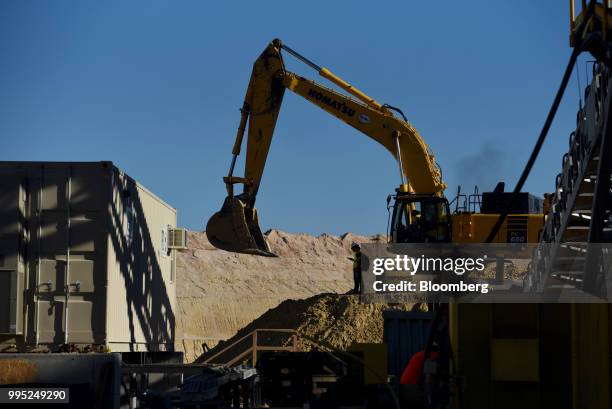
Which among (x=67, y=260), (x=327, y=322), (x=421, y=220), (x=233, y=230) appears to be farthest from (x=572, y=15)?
(x=327, y=322)

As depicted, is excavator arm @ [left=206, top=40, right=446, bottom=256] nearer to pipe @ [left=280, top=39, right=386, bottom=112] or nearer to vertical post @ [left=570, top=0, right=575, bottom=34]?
pipe @ [left=280, top=39, right=386, bottom=112]

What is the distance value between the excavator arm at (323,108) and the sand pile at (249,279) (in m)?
48.4

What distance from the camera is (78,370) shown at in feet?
35.9

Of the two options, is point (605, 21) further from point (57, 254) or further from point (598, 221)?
point (57, 254)

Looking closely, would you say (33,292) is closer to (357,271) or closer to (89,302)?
(89,302)

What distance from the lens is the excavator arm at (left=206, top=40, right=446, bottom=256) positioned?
28.9 meters

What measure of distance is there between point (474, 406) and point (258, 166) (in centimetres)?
1929

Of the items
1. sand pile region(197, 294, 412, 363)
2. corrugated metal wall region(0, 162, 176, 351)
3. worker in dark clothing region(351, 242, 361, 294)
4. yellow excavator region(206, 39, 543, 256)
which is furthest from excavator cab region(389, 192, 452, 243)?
corrugated metal wall region(0, 162, 176, 351)

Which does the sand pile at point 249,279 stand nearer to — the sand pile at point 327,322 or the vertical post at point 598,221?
the sand pile at point 327,322

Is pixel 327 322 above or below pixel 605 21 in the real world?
below

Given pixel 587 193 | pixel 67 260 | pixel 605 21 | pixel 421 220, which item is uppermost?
pixel 605 21

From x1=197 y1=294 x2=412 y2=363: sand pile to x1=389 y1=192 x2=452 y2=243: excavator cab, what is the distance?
801cm

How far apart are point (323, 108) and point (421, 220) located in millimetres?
5038

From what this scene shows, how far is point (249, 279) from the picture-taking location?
92.9m
